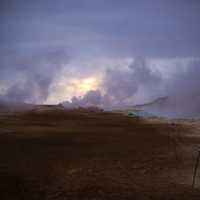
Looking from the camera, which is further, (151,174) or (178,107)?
(178,107)

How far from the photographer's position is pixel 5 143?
15.1m

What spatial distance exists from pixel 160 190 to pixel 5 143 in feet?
35.6

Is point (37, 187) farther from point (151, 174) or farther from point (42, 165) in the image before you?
point (151, 174)

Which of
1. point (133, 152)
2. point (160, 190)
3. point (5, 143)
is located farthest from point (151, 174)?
point (5, 143)

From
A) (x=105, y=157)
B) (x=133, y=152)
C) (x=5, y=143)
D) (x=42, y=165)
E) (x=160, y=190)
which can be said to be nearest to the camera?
(x=160, y=190)

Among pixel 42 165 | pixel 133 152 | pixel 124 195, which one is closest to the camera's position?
pixel 124 195

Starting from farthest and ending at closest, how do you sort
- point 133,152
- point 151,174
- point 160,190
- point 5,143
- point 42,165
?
1. point 5,143
2. point 133,152
3. point 42,165
4. point 151,174
5. point 160,190

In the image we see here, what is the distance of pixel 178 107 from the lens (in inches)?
3656

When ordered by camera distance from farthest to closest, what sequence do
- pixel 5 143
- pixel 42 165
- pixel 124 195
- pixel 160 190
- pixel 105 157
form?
pixel 5 143 < pixel 105 157 < pixel 42 165 < pixel 160 190 < pixel 124 195

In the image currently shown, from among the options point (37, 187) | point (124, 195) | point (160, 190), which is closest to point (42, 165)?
point (37, 187)

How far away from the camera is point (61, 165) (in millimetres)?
10672

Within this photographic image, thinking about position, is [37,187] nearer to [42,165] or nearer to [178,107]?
[42,165]

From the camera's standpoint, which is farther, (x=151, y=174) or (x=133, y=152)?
A: (x=133, y=152)

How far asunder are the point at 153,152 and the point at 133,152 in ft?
3.94
